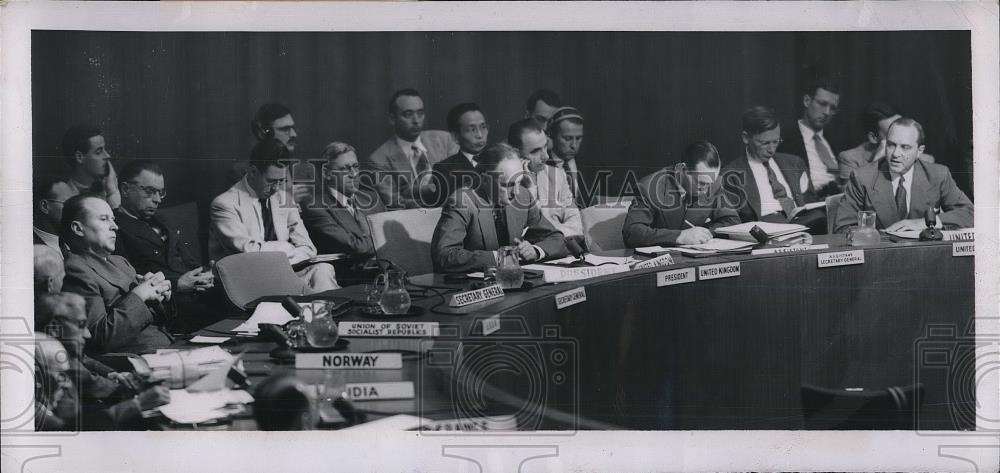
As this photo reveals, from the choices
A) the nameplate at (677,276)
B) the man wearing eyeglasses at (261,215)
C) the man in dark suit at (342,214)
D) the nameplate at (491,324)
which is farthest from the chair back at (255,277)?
the nameplate at (677,276)

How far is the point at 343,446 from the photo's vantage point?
164 inches

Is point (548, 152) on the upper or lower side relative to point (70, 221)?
upper

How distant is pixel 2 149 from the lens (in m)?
4.16

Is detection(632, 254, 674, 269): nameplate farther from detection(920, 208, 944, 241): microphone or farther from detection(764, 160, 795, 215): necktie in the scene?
detection(920, 208, 944, 241): microphone

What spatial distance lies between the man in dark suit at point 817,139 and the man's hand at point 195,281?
8.48ft

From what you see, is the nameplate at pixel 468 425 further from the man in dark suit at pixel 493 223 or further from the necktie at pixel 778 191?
the necktie at pixel 778 191

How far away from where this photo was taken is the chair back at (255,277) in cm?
413

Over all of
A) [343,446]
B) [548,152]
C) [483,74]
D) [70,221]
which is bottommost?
[343,446]

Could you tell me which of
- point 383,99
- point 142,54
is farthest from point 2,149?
point 383,99

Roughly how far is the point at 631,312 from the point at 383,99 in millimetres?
1433

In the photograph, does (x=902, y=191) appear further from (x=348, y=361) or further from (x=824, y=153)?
(x=348, y=361)

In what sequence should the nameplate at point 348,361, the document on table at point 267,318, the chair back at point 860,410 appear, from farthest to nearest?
the chair back at point 860,410, the document on table at point 267,318, the nameplate at point 348,361

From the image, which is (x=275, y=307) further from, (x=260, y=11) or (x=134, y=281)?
(x=260, y=11)

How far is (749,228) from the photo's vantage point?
13.8 ft
